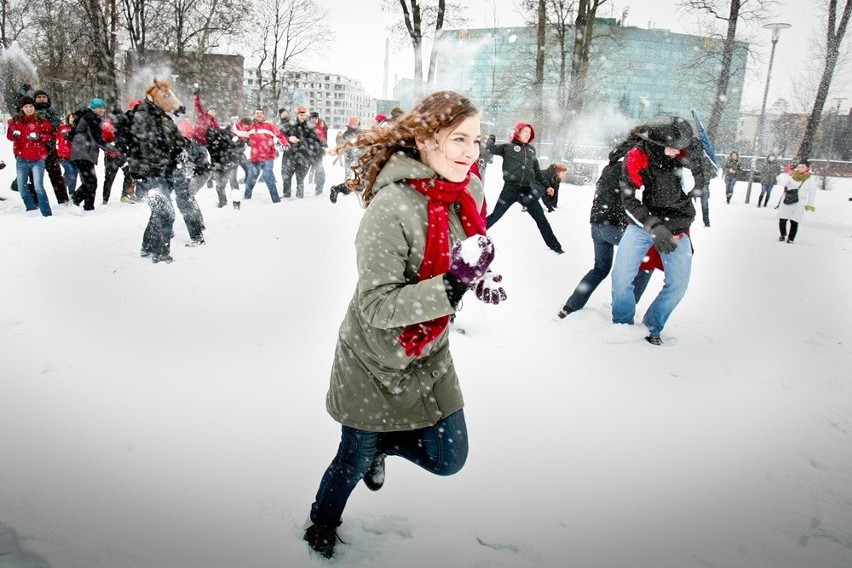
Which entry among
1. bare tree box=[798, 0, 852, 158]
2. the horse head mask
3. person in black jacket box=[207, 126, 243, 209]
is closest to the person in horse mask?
person in black jacket box=[207, 126, 243, 209]

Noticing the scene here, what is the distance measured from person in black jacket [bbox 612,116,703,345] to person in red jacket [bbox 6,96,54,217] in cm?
894

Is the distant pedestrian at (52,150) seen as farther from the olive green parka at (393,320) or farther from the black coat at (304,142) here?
the olive green parka at (393,320)

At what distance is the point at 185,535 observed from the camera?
7.50ft

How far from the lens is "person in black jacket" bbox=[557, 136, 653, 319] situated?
4.93m

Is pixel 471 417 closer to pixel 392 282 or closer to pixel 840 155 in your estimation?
pixel 392 282

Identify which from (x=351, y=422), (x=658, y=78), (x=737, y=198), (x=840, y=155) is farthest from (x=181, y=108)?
(x=658, y=78)

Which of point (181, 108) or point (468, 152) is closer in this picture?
point (468, 152)

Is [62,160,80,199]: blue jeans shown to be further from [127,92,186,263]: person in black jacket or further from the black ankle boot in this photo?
the black ankle boot

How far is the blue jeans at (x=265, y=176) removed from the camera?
10.6m

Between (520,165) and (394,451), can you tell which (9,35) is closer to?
(520,165)

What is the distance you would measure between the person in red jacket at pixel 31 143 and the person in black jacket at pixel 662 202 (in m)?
8.94

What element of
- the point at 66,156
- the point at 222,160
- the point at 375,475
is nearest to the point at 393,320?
the point at 375,475

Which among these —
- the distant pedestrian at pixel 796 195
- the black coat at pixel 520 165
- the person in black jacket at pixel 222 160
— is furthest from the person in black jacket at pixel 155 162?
the distant pedestrian at pixel 796 195

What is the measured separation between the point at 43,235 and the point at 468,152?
302 inches
